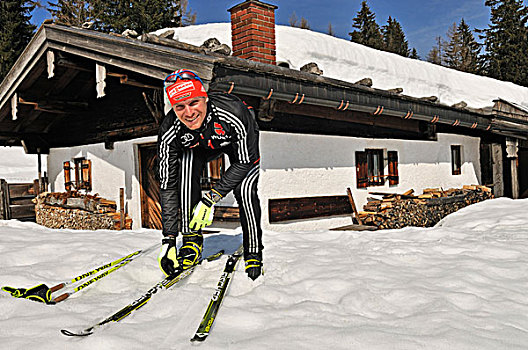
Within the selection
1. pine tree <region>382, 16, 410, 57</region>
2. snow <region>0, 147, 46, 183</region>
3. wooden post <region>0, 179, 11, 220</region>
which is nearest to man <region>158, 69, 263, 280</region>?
wooden post <region>0, 179, 11, 220</region>

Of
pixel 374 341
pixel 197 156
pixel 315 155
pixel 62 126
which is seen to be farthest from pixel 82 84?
pixel 374 341

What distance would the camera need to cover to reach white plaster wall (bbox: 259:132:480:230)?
7430 millimetres

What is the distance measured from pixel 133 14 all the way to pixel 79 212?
25215mm

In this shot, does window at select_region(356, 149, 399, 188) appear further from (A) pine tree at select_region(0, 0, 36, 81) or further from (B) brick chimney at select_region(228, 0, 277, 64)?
(A) pine tree at select_region(0, 0, 36, 81)

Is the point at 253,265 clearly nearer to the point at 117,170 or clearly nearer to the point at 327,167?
the point at 327,167

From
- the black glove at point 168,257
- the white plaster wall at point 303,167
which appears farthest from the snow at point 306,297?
the white plaster wall at point 303,167

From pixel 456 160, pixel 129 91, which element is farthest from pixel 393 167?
pixel 129 91

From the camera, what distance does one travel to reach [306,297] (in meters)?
3.00

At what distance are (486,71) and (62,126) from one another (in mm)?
37013

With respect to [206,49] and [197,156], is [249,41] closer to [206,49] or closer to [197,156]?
[206,49]

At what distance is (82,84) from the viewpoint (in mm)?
9484

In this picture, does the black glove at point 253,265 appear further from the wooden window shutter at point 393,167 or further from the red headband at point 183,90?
the wooden window shutter at point 393,167

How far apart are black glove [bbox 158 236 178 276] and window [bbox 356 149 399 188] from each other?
21.6ft

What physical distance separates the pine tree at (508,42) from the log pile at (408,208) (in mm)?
29036
